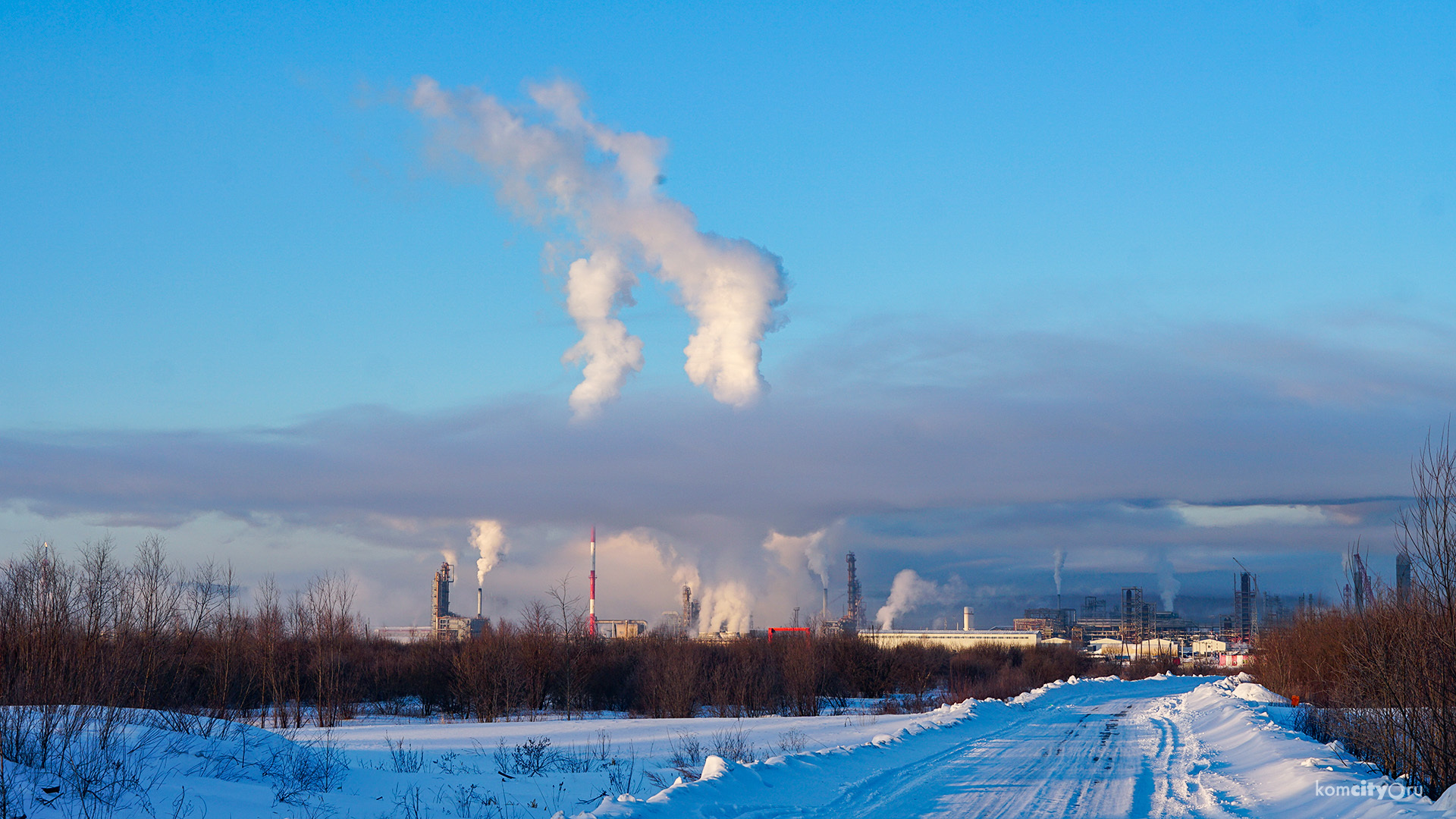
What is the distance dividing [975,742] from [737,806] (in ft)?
40.4

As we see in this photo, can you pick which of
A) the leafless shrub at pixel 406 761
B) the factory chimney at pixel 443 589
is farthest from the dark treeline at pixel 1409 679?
the factory chimney at pixel 443 589

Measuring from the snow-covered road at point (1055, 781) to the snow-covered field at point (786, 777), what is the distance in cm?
5

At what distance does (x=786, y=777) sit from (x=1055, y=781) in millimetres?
4629

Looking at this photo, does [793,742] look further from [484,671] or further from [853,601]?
[853,601]

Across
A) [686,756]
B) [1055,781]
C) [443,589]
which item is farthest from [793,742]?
[443,589]

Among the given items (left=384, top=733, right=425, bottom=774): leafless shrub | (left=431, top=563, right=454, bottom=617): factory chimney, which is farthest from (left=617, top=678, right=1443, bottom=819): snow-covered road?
(left=431, top=563, right=454, bottom=617): factory chimney

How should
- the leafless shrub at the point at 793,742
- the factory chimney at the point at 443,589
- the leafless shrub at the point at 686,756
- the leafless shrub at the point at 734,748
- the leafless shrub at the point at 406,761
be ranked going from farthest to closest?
the factory chimney at the point at 443,589 < the leafless shrub at the point at 793,742 < the leafless shrub at the point at 406,761 < the leafless shrub at the point at 734,748 < the leafless shrub at the point at 686,756

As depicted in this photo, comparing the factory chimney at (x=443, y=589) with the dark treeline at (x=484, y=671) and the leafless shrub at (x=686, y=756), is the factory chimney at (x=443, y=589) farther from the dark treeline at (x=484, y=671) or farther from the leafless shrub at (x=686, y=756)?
the leafless shrub at (x=686, y=756)

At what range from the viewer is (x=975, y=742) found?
23.3 m

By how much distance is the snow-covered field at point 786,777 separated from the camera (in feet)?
42.9

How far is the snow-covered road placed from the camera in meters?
12.8

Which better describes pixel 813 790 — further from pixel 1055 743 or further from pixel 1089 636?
pixel 1089 636

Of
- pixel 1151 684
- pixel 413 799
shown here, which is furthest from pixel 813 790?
pixel 1151 684

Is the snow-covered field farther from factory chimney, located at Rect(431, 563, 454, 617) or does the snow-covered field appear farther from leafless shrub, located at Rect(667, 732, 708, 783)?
factory chimney, located at Rect(431, 563, 454, 617)
